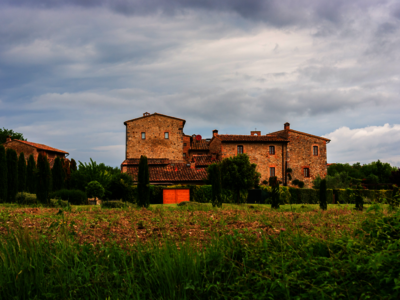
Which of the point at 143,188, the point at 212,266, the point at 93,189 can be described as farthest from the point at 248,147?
the point at 212,266

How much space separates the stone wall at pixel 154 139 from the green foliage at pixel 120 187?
1029 centimetres

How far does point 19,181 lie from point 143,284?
21598 millimetres

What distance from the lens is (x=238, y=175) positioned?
25938mm

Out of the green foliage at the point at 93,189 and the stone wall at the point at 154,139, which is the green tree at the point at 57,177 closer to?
the green foliage at the point at 93,189

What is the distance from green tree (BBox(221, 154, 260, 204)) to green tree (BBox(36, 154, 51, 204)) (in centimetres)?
1459

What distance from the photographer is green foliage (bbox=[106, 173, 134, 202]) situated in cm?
2704

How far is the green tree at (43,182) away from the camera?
15.3 meters

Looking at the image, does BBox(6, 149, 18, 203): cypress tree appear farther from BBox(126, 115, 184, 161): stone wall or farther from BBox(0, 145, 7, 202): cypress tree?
BBox(126, 115, 184, 161): stone wall

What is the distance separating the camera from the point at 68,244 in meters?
5.05

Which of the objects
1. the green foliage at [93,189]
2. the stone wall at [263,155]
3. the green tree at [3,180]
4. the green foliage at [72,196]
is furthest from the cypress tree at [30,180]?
the stone wall at [263,155]

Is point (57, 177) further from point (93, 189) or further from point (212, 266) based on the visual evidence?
point (212, 266)

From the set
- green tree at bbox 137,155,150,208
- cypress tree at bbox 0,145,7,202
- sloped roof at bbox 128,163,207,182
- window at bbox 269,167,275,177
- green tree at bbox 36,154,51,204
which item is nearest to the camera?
green tree at bbox 137,155,150,208

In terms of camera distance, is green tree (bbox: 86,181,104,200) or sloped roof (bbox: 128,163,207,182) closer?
green tree (bbox: 86,181,104,200)

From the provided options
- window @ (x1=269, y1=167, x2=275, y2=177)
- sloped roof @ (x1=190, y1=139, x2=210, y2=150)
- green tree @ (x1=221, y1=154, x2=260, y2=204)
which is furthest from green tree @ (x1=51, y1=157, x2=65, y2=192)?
window @ (x1=269, y1=167, x2=275, y2=177)
